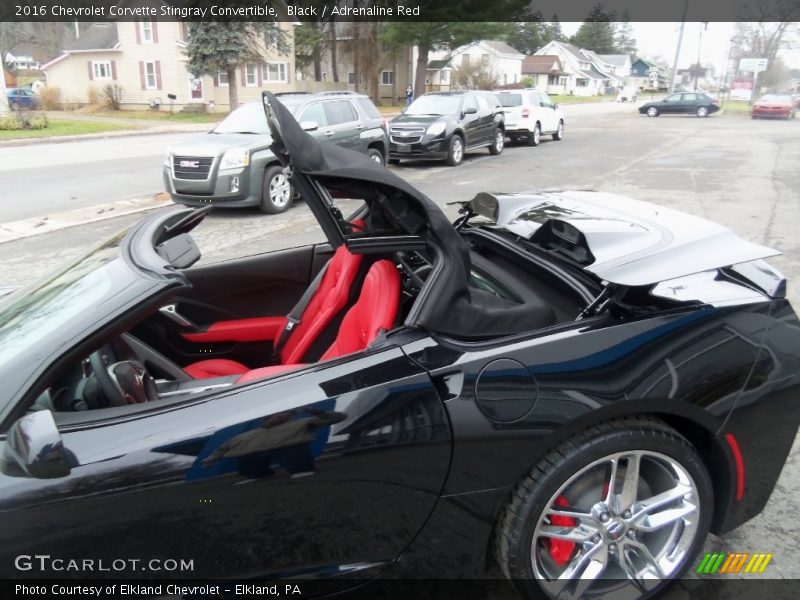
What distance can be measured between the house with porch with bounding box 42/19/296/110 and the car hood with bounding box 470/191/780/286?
35001mm

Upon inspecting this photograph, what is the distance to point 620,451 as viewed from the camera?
1957 millimetres

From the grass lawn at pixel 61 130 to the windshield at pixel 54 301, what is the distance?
22.5m

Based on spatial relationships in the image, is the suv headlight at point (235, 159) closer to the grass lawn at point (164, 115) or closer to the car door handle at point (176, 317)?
the car door handle at point (176, 317)

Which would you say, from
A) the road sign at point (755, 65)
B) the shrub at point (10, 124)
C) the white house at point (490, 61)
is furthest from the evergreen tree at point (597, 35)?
the shrub at point (10, 124)

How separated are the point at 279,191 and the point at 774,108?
3528cm

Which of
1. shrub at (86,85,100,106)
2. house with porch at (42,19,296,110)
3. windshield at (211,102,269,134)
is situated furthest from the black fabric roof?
shrub at (86,85,100,106)

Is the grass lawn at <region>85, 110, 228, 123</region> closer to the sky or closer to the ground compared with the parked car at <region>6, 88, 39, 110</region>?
closer to the ground

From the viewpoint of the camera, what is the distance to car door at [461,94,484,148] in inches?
595

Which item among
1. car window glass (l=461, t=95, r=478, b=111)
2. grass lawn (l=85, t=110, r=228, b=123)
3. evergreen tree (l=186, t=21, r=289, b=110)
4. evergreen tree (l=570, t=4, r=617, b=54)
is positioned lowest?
grass lawn (l=85, t=110, r=228, b=123)

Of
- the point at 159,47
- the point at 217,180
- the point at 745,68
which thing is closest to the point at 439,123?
the point at 217,180

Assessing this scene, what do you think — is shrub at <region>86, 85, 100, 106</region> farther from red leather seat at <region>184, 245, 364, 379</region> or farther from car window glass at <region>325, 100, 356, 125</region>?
red leather seat at <region>184, 245, 364, 379</region>

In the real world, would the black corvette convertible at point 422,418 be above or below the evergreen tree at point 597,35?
below

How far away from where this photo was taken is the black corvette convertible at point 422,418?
5.37 feet

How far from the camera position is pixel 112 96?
36.7m
